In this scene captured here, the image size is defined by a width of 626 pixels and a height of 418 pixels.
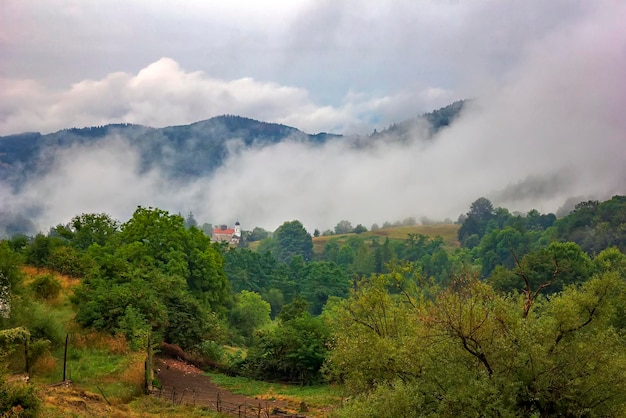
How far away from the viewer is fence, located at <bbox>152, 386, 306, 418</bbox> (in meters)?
22.3

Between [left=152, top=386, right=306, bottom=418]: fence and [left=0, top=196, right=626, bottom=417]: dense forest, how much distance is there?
328cm

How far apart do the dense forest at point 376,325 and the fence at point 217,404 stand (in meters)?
3.28

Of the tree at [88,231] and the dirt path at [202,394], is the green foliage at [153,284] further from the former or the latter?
the tree at [88,231]

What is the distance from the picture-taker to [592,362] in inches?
528

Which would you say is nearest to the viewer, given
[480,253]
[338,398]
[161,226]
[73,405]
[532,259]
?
[73,405]

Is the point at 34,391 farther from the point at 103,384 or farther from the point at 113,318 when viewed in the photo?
the point at 113,318

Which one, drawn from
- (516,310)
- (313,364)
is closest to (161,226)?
(313,364)

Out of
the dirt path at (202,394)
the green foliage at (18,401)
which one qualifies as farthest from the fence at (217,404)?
the green foliage at (18,401)

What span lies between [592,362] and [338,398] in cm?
1535

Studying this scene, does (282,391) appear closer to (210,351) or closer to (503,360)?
(210,351)

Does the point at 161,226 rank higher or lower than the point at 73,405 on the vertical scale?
higher

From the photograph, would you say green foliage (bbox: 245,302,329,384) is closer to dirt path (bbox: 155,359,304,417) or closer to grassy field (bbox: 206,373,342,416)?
grassy field (bbox: 206,373,342,416)

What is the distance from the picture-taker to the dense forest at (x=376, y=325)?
1350 cm

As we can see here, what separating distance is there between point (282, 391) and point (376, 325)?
1255 centimetres
